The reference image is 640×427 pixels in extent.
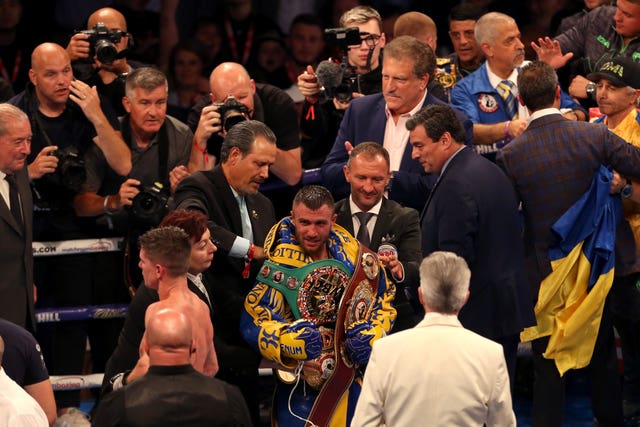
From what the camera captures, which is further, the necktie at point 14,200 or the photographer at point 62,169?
the photographer at point 62,169

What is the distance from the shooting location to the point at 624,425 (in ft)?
22.0

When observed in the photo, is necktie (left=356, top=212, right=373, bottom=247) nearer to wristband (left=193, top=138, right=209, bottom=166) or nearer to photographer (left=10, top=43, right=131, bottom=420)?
wristband (left=193, top=138, right=209, bottom=166)

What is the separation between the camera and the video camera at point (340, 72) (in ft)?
22.4

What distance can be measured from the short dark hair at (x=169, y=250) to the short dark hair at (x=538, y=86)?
6.63ft

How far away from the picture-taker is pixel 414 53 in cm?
645

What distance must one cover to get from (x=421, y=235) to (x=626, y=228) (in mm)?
1220

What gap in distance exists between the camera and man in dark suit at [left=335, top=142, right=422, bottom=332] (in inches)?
236

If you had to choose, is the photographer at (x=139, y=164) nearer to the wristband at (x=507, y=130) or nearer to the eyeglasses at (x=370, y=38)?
the eyeglasses at (x=370, y=38)

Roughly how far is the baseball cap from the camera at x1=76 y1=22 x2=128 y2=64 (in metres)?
2.48

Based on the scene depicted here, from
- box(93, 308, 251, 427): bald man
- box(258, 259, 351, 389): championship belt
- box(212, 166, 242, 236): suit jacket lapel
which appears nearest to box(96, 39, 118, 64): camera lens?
box(212, 166, 242, 236): suit jacket lapel

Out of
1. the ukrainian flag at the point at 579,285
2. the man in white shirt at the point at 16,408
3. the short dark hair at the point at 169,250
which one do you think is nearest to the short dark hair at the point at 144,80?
the short dark hair at the point at 169,250

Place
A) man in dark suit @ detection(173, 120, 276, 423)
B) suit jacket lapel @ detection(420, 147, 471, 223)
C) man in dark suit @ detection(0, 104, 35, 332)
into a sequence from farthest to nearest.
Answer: man in dark suit @ detection(0, 104, 35, 332) < suit jacket lapel @ detection(420, 147, 471, 223) < man in dark suit @ detection(173, 120, 276, 423)

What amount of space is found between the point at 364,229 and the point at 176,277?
1331 millimetres

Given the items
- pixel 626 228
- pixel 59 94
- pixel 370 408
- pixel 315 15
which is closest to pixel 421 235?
pixel 626 228
